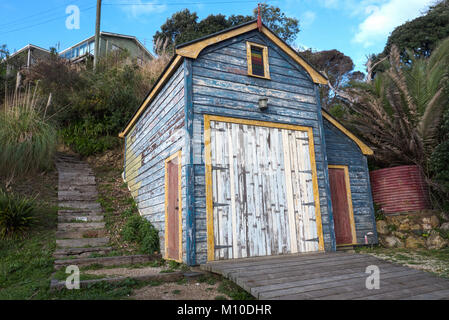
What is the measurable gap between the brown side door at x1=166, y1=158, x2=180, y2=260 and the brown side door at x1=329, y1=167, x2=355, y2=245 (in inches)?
167

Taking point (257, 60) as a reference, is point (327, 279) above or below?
below

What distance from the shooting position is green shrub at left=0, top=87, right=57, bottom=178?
8.02m

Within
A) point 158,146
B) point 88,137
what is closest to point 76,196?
point 158,146

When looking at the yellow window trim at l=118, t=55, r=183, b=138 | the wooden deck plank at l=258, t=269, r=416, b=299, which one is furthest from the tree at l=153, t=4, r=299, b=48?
the wooden deck plank at l=258, t=269, r=416, b=299

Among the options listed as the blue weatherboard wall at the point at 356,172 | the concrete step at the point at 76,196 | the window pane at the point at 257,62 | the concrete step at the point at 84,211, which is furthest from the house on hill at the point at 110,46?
the blue weatherboard wall at the point at 356,172

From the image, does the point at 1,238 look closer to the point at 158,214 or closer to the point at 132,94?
the point at 158,214

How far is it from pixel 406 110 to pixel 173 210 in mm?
7686

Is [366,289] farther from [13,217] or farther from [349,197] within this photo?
[13,217]

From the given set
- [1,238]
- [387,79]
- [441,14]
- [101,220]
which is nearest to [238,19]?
[441,14]

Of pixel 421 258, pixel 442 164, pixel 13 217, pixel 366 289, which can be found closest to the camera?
pixel 366 289

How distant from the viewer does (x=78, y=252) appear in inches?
252

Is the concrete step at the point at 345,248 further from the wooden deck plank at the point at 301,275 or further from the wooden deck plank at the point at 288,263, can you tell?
the wooden deck plank at the point at 301,275

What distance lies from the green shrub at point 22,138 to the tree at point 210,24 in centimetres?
1308

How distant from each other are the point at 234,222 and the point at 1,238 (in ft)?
16.1
